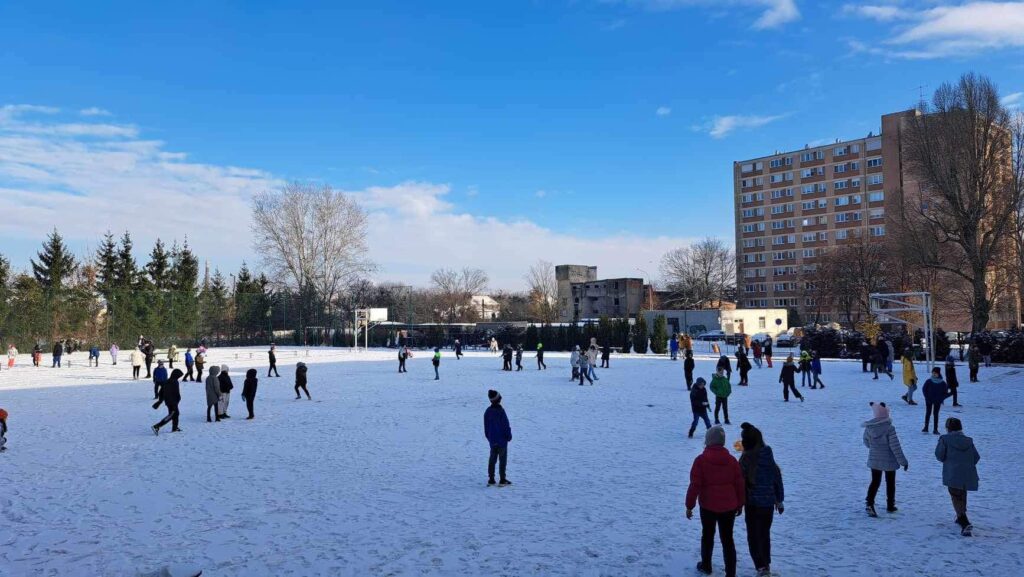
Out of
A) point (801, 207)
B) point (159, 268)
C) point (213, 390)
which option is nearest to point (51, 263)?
point (159, 268)

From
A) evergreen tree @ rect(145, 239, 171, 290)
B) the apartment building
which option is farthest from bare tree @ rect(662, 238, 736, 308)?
evergreen tree @ rect(145, 239, 171, 290)

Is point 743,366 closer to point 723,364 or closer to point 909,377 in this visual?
point 909,377

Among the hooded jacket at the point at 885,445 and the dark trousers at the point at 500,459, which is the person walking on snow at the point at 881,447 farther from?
the dark trousers at the point at 500,459

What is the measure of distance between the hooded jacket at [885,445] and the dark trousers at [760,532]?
8.21 ft

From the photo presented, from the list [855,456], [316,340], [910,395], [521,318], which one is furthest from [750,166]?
[855,456]

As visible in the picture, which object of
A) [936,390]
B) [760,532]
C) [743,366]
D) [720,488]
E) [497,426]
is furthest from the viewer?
[743,366]

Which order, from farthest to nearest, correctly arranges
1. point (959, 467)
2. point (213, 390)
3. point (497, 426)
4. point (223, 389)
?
point (223, 389)
point (213, 390)
point (497, 426)
point (959, 467)

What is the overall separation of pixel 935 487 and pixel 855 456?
7.08ft

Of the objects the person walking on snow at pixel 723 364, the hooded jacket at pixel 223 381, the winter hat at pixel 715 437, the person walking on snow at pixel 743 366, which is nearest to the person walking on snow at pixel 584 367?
the person walking on snow at pixel 743 366

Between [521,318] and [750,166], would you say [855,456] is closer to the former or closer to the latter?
[750,166]

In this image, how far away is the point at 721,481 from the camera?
5.89 m

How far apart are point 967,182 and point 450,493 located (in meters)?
42.2

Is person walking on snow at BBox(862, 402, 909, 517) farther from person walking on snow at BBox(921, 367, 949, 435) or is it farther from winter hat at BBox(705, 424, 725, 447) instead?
person walking on snow at BBox(921, 367, 949, 435)

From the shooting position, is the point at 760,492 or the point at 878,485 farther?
the point at 878,485
